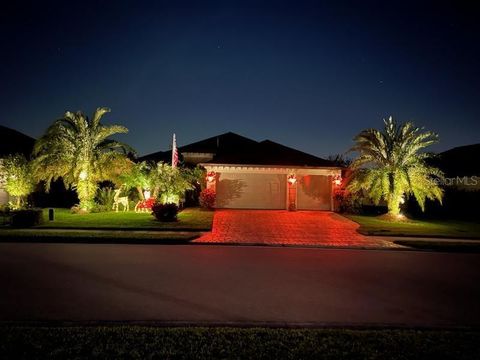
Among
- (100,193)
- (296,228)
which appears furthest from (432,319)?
(100,193)

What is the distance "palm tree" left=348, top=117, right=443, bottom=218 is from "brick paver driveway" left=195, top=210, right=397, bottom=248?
2.48 metres

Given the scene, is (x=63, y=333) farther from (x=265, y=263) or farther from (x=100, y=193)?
(x=100, y=193)

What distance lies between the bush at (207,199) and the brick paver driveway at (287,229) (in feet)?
2.69

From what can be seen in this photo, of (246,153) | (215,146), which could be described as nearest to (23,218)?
(246,153)

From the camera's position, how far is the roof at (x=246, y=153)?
22.8 meters

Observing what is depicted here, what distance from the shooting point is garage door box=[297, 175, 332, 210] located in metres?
23.1

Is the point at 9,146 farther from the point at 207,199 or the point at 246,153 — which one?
the point at 246,153

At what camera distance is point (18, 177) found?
58.1ft

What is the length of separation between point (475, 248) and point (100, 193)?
19.6 metres

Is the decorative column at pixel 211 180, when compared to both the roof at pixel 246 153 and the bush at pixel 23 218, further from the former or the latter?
the bush at pixel 23 218

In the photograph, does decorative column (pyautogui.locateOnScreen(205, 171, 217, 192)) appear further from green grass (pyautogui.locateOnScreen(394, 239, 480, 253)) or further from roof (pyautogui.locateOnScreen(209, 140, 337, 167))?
green grass (pyautogui.locateOnScreen(394, 239, 480, 253))

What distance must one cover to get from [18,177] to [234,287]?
51.1ft

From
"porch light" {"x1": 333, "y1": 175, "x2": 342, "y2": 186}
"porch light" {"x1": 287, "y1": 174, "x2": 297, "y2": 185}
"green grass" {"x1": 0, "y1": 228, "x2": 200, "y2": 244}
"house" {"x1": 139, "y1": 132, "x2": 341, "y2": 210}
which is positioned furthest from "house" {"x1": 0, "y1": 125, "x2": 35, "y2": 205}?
"porch light" {"x1": 333, "y1": 175, "x2": 342, "y2": 186}

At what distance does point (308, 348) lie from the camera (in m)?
4.02
